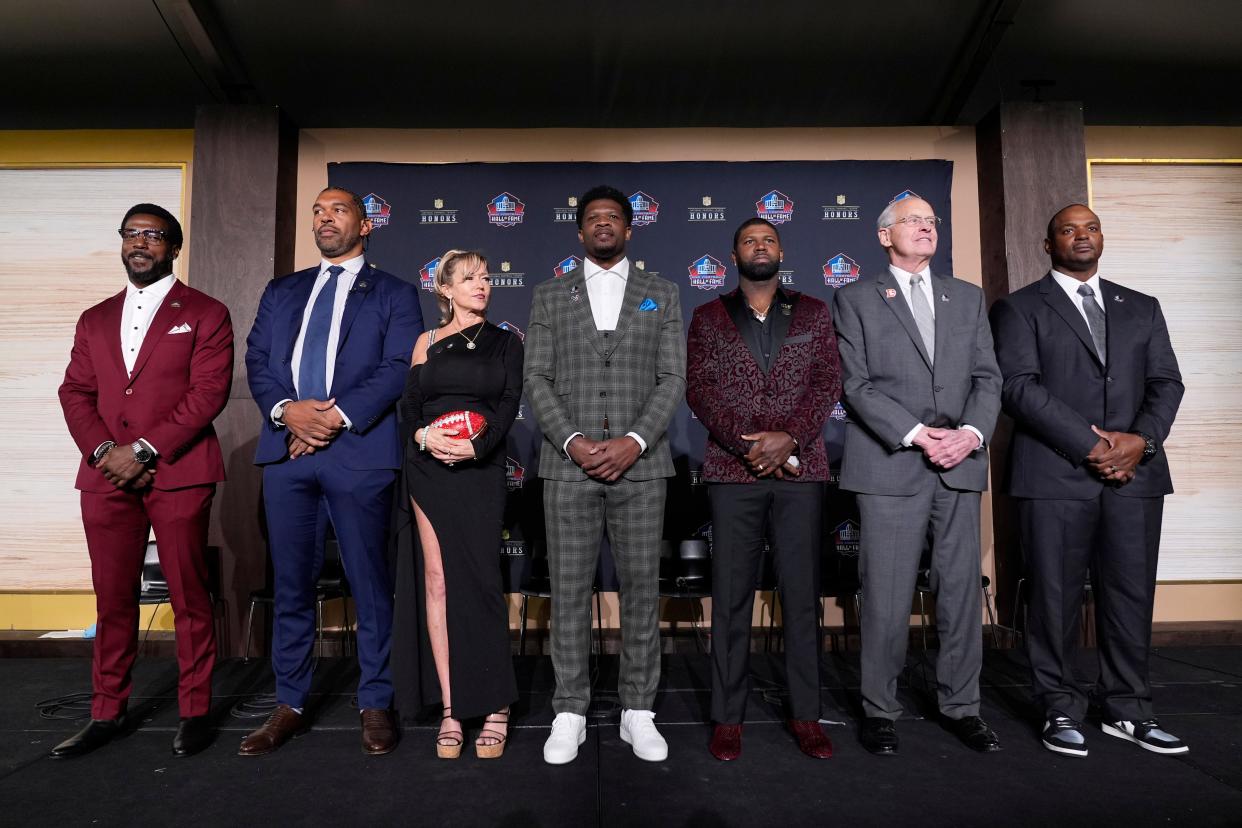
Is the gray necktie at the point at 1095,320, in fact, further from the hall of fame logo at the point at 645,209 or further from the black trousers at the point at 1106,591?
the hall of fame logo at the point at 645,209

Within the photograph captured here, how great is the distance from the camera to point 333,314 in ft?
9.50

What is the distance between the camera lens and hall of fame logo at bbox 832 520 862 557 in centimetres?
466

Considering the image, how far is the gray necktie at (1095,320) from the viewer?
2.91 meters

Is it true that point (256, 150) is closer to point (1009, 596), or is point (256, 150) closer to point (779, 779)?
point (779, 779)

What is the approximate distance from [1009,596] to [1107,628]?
1765mm

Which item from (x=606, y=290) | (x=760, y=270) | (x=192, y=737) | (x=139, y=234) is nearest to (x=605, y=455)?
(x=606, y=290)

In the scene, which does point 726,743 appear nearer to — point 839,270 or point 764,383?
point 764,383

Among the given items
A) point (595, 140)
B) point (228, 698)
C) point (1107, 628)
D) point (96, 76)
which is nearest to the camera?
point (1107, 628)

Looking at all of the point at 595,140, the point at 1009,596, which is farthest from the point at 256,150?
the point at 1009,596

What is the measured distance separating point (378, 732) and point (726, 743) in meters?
1.24

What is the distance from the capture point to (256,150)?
4.53 m

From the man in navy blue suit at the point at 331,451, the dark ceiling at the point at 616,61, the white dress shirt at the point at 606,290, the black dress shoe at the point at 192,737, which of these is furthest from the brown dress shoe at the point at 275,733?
the dark ceiling at the point at 616,61

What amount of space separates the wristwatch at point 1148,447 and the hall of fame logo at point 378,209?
4152 mm

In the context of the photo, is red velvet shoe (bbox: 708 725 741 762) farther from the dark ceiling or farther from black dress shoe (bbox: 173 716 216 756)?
the dark ceiling
